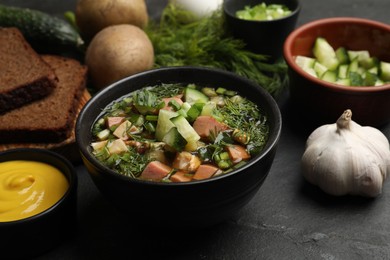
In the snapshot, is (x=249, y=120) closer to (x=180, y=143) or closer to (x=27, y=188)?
(x=180, y=143)

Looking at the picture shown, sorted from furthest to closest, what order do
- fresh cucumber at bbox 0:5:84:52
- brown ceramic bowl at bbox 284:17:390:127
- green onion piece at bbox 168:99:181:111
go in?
fresh cucumber at bbox 0:5:84:52
brown ceramic bowl at bbox 284:17:390:127
green onion piece at bbox 168:99:181:111

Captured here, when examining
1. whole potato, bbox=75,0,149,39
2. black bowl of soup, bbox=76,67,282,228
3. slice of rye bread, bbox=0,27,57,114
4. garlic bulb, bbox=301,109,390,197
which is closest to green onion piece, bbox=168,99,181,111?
black bowl of soup, bbox=76,67,282,228

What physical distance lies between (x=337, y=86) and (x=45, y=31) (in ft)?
4.97

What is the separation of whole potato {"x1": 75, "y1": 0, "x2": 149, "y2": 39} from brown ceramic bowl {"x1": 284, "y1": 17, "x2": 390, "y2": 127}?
0.82 m

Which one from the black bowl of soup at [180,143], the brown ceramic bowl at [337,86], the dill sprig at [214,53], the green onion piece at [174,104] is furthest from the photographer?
the dill sprig at [214,53]

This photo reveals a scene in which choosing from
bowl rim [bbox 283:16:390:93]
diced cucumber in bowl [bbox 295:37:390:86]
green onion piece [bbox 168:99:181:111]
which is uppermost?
green onion piece [bbox 168:99:181:111]

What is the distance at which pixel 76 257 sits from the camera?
6.12 ft

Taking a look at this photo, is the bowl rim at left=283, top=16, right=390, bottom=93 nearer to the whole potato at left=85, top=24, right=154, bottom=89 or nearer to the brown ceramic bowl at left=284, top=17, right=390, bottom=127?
the brown ceramic bowl at left=284, top=17, right=390, bottom=127

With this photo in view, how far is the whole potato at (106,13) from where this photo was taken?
2.74m

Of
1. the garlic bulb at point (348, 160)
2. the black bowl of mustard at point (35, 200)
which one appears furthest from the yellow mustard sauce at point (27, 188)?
the garlic bulb at point (348, 160)

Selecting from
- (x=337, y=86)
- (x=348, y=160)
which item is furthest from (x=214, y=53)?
(x=348, y=160)

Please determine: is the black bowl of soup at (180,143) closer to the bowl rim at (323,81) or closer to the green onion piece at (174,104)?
the green onion piece at (174,104)

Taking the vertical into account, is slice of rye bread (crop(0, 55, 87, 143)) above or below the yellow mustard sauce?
below

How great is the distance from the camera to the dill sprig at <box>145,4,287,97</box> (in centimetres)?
268
